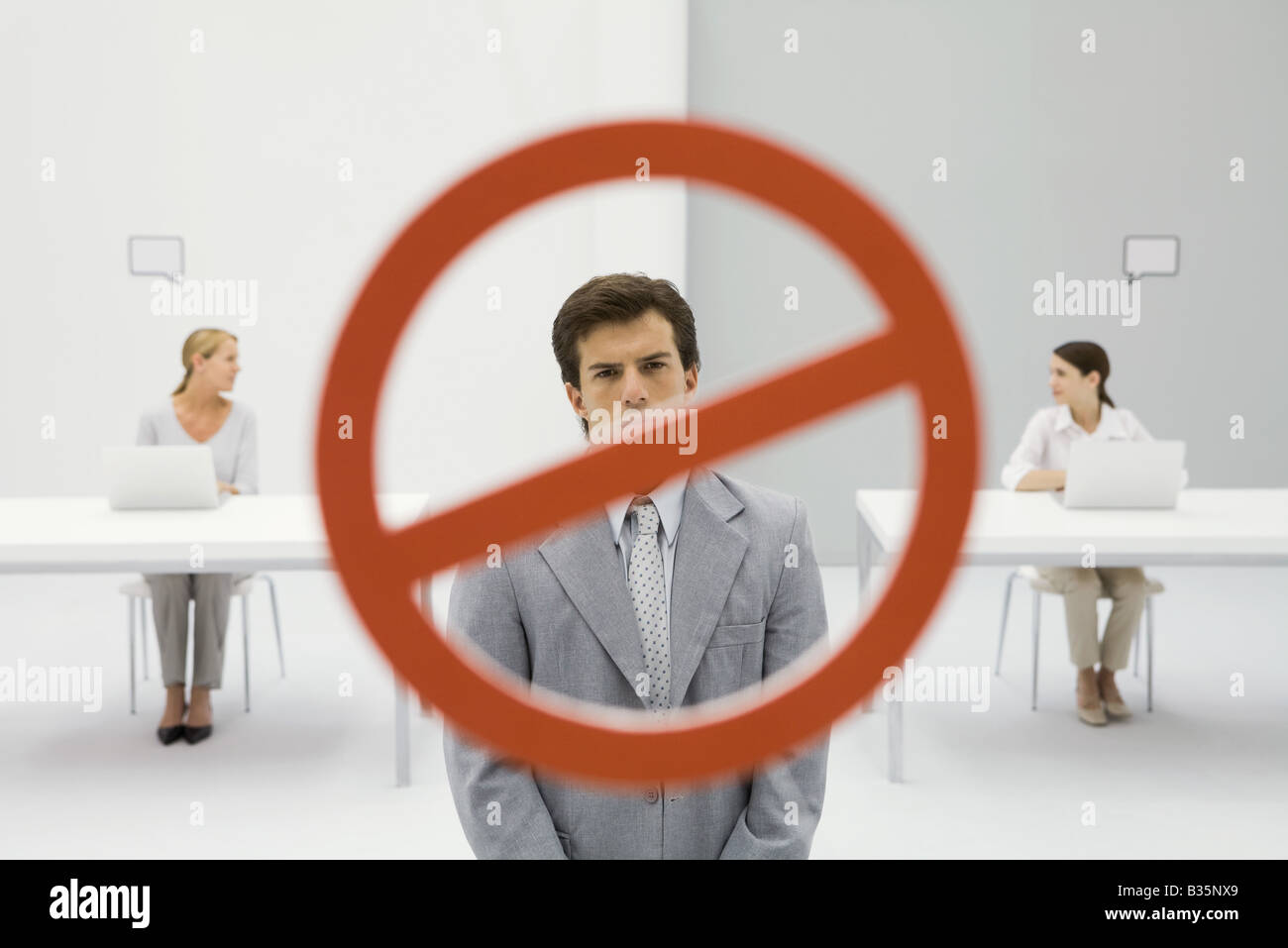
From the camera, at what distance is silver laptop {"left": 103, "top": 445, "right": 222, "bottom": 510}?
12.5 feet

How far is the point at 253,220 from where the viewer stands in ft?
19.6

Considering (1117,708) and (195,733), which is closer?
(195,733)

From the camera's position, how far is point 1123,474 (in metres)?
3.82

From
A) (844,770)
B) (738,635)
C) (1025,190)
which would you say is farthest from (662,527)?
(1025,190)

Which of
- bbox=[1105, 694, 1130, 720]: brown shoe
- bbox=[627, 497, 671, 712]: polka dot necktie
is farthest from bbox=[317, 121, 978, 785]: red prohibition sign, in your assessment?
bbox=[1105, 694, 1130, 720]: brown shoe

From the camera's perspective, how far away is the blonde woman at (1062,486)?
4039mm

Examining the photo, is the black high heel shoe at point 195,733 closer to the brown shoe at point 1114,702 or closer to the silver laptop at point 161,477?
the silver laptop at point 161,477

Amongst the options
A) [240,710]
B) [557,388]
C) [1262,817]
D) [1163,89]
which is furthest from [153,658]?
[1163,89]

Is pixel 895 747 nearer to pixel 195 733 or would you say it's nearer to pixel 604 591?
pixel 195 733

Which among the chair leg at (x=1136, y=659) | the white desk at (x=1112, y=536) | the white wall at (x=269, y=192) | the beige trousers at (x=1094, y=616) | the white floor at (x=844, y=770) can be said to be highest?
the white wall at (x=269, y=192)

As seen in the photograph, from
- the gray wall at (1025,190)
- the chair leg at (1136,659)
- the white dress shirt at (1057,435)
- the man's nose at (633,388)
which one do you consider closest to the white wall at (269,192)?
the gray wall at (1025,190)

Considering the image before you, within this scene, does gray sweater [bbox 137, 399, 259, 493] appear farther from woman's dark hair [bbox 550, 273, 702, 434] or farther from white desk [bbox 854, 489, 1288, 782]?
woman's dark hair [bbox 550, 273, 702, 434]

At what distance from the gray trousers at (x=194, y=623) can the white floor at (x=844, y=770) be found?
8.3 inches

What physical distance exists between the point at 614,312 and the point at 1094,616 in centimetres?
377
